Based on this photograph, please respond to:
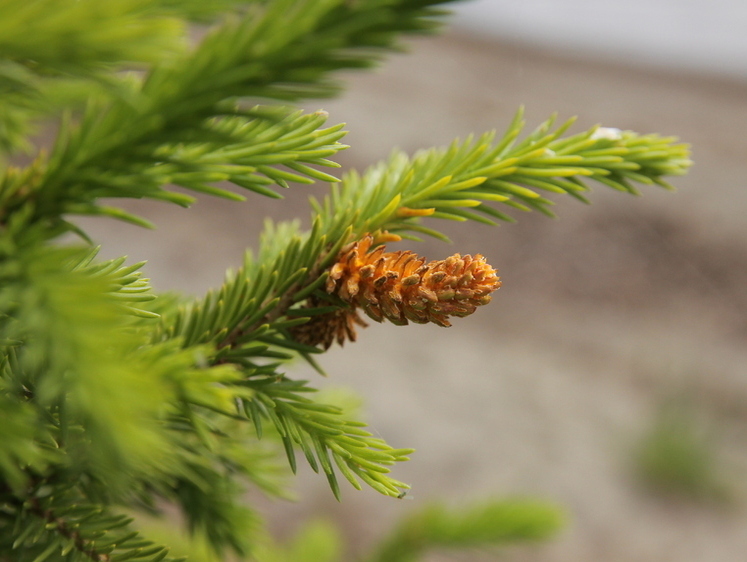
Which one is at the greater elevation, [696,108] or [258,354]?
[258,354]

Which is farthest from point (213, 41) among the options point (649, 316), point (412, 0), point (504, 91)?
point (504, 91)

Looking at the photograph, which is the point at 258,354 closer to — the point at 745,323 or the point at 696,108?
the point at 745,323

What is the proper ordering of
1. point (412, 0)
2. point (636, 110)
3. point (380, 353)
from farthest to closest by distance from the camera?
point (636, 110)
point (380, 353)
point (412, 0)

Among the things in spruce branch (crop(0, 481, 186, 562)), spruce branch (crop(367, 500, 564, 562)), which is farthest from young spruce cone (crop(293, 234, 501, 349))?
spruce branch (crop(367, 500, 564, 562))

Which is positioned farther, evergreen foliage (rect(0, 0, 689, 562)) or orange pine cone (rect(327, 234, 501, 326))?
orange pine cone (rect(327, 234, 501, 326))

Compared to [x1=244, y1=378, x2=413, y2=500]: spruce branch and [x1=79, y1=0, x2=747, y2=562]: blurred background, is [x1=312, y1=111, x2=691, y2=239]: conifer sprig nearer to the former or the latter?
[x1=244, y1=378, x2=413, y2=500]: spruce branch

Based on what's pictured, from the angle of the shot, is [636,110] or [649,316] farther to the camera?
[636,110]
